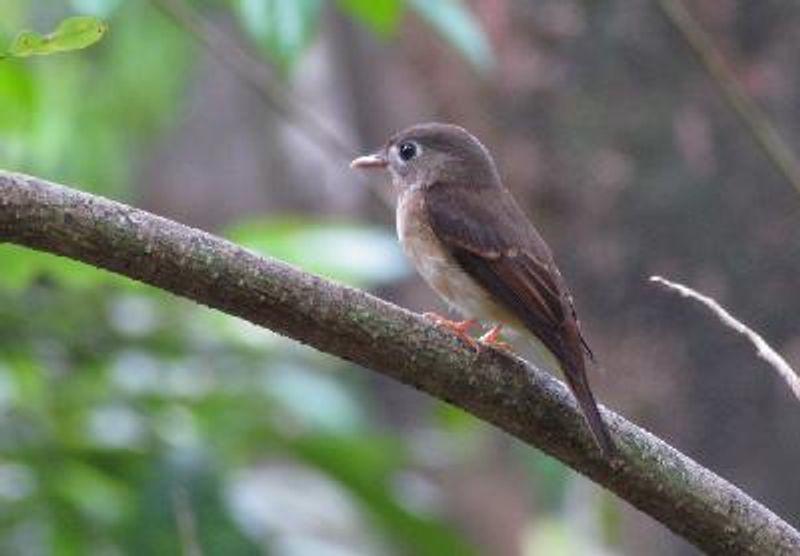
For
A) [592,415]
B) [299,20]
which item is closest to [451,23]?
[299,20]

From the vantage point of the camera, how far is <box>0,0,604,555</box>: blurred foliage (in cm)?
398

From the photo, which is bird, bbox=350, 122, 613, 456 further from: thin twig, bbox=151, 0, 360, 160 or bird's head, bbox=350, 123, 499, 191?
thin twig, bbox=151, 0, 360, 160

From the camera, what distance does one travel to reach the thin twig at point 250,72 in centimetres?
393

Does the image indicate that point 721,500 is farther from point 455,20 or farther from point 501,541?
point 501,541

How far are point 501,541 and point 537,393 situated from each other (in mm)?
4256

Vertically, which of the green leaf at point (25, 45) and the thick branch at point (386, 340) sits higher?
the green leaf at point (25, 45)

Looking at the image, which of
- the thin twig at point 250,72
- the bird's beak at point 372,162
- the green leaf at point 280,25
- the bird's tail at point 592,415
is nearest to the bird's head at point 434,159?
the bird's beak at point 372,162

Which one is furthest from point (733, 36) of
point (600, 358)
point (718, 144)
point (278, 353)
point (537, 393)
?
point (537, 393)

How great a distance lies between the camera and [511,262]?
359cm

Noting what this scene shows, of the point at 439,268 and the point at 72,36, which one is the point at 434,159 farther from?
the point at 72,36

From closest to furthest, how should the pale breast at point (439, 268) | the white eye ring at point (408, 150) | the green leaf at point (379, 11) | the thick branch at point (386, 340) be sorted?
the thick branch at point (386, 340)
the green leaf at point (379, 11)
the pale breast at point (439, 268)
the white eye ring at point (408, 150)

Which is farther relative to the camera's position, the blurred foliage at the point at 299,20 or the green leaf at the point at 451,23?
the green leaf at the point at 451,23

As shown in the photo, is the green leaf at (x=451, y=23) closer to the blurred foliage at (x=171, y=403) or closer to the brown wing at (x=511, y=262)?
the blurred foliage at (x=171, y=403)

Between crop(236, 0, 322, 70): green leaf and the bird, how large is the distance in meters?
0.51
